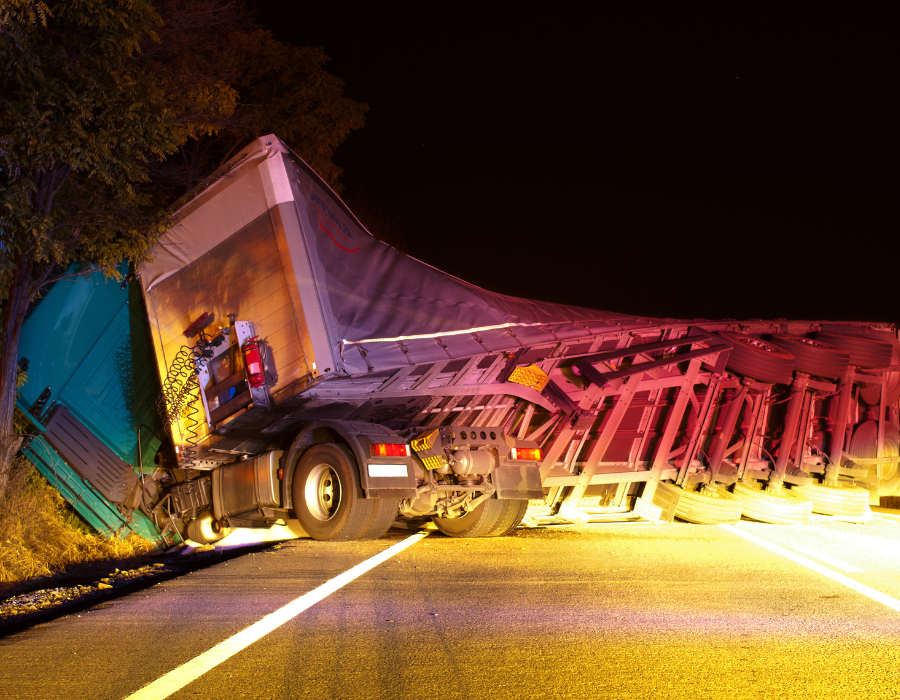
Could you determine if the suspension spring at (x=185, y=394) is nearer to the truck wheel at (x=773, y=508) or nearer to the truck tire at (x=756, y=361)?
the truck tire at (x=756, y=361)

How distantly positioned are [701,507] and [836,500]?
235 centimetres

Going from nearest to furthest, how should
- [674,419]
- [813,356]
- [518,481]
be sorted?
[518,481] < [674,419] < [813,356]

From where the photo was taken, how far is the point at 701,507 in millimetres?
11180

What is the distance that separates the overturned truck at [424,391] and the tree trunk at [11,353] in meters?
1.39

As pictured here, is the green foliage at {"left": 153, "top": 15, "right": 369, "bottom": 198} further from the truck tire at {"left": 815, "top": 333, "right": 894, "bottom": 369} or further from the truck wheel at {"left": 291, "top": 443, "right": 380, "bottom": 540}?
the truck tire at {"left": 815, "top": 333, "right": 894, "bottom": 369}

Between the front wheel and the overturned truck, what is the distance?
0.02 m

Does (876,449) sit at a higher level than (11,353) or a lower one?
lower

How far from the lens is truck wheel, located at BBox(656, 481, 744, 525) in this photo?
1116 centimetres

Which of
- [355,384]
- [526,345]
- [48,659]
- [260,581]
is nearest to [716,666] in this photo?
[48,659]

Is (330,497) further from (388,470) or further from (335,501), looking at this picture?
(388,470)

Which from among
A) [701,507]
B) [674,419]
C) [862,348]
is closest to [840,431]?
[862,348]

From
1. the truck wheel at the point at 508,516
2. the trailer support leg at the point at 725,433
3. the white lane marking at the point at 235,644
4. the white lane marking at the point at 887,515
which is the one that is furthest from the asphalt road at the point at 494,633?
the white lane marking at the point at 887,515

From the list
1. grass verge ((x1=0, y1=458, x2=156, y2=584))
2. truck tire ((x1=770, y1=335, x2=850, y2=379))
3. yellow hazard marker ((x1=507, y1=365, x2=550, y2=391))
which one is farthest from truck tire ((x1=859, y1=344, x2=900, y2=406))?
grass verge ((x1=0, y1=458, x2=156, y2=584))

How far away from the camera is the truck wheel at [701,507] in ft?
36.6
